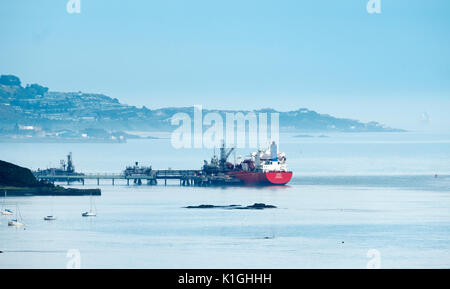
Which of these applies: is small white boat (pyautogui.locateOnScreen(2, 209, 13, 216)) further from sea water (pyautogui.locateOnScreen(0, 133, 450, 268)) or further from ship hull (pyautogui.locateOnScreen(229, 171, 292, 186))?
ship hull (pyautogui.locateOnScreen(229, 171, 292, 186))

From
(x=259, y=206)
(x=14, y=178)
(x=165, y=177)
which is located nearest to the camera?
(x=259, y=206)

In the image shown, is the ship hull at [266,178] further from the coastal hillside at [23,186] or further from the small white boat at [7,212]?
the small white boat at [7,212]

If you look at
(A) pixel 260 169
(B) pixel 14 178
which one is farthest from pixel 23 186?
(A) pixel 260 169

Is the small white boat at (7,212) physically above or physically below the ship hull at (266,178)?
below

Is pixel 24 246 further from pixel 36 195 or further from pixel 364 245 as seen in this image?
pixel 36 195

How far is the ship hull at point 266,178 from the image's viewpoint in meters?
104

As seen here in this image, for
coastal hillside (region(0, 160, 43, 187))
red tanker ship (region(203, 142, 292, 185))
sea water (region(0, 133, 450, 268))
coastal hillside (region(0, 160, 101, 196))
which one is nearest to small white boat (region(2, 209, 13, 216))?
sea water (region(0, 133, 450, 268))

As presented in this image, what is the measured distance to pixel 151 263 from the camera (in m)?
42.3

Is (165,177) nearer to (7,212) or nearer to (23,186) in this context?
(23,186)

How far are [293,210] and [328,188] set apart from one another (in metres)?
29.9

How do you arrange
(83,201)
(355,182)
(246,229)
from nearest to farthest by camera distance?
(246,229)
(83,201)
(355,182)

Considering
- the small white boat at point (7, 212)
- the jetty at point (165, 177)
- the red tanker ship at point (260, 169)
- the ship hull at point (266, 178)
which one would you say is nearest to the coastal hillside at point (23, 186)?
the jetty at point (165, 177)

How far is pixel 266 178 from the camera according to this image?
104500mm
